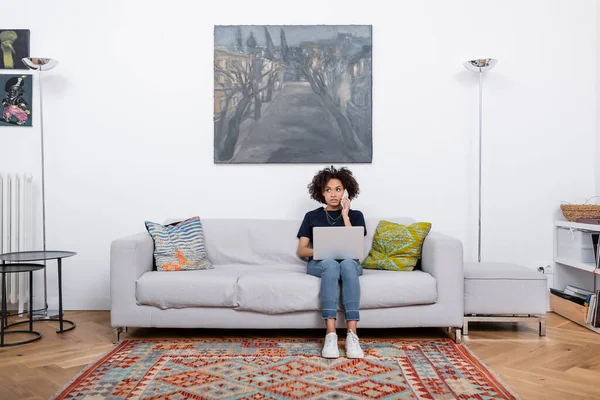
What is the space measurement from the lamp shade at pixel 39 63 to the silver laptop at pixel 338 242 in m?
2.17

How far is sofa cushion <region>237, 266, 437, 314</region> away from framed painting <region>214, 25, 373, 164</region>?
120cm

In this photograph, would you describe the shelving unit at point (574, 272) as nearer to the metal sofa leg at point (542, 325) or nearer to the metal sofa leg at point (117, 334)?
the metal sofa leg at point (542, 325)

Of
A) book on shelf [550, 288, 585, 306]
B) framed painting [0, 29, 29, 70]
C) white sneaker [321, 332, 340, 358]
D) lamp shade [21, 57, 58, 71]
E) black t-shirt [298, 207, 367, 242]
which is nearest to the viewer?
white sneaker [321, 332, 340, 358]

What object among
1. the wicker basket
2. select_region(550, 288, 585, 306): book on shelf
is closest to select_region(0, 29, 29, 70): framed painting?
the wicker basket

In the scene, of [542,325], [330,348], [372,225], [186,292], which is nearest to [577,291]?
[542,325]

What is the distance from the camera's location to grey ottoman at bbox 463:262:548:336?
330 cm

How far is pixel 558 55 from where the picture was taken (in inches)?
162

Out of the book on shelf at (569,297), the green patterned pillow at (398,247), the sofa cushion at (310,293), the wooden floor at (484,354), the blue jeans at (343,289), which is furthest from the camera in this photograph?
the book on shelf at (569,297)

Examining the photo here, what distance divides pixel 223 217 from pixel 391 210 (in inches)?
49.3

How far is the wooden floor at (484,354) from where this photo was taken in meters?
2.45

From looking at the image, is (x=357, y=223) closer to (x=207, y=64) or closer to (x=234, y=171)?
(x=234, y=171)

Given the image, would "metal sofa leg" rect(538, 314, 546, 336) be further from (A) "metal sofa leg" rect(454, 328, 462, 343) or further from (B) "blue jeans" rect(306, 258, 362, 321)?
(B) "blue jeans" rect(306, 258, 362, 321)

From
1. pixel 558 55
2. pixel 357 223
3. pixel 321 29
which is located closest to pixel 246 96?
pixel 321 29

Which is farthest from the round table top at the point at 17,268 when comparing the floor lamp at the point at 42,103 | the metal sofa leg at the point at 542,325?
the metal sofa leg at the point at 542,325
